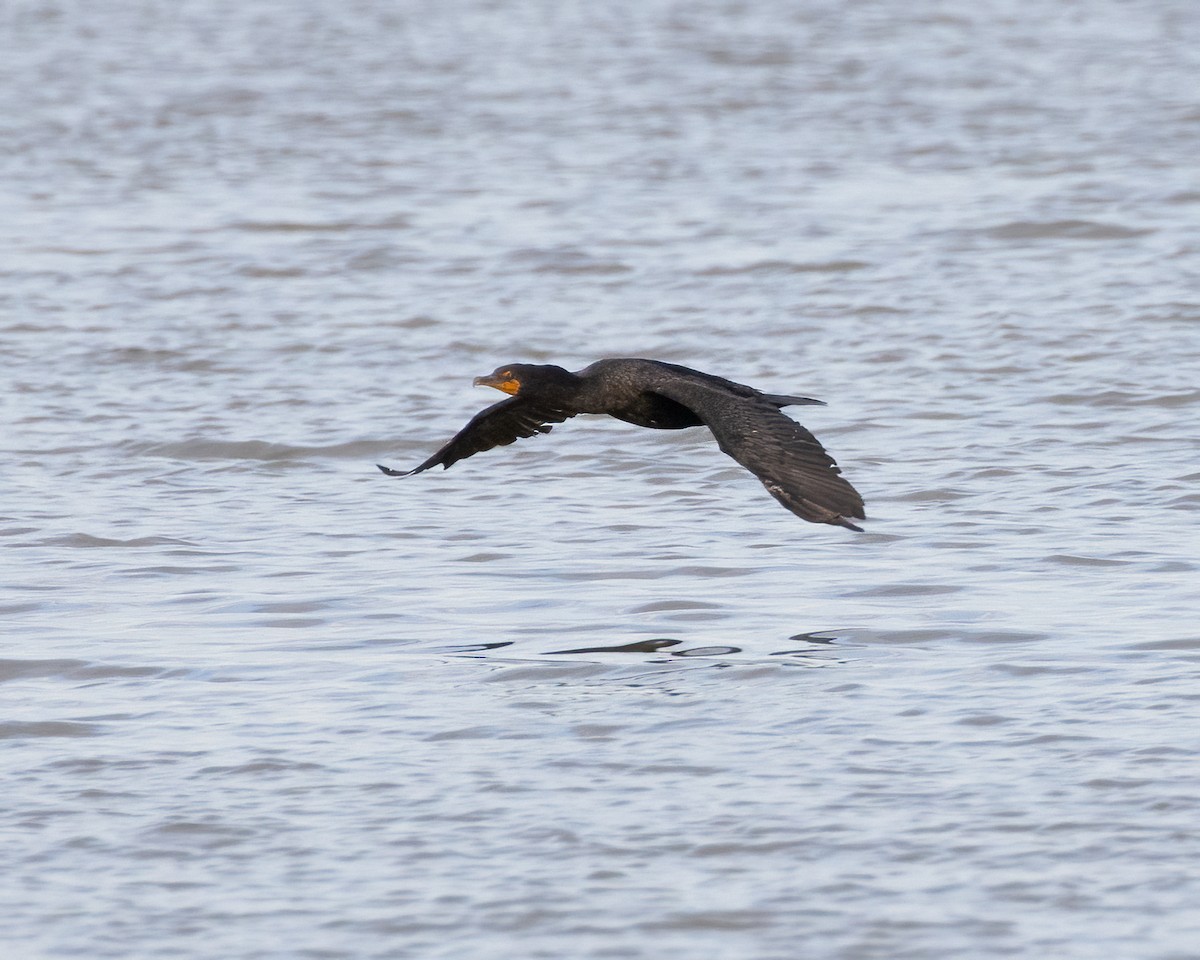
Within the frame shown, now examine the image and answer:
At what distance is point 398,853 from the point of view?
6578 millimetres

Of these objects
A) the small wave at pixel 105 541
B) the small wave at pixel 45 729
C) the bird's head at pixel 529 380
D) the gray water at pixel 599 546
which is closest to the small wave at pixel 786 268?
the gray water at pixel 599 546

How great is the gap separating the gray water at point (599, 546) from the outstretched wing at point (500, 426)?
57 centimetres

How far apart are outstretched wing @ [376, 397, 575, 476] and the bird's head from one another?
7 centimetres

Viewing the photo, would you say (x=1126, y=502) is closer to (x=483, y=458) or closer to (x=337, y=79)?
(x=483, y=458)

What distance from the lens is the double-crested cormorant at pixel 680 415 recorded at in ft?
26.3

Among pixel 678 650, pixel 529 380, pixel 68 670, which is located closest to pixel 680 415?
pixel 529 380

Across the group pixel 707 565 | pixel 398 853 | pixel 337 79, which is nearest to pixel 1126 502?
pixel 707 565

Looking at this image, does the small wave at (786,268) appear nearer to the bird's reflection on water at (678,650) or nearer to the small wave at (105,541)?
the small wave at (105,541)

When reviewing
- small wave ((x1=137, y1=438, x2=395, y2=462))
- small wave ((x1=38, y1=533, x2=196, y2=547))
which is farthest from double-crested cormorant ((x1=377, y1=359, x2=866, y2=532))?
small wave ((x1=137, y1=438, x2=395, y2=462))

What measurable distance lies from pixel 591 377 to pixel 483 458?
10.1 feet

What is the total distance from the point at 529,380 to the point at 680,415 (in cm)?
65

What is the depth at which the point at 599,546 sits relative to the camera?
1034 centimetres

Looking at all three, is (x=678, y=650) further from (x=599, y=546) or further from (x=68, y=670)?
(x=68, y=670)

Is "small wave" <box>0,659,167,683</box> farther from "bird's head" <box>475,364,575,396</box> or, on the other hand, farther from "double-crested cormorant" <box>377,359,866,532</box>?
"bird's head" <box>475,364,575,396</box>
